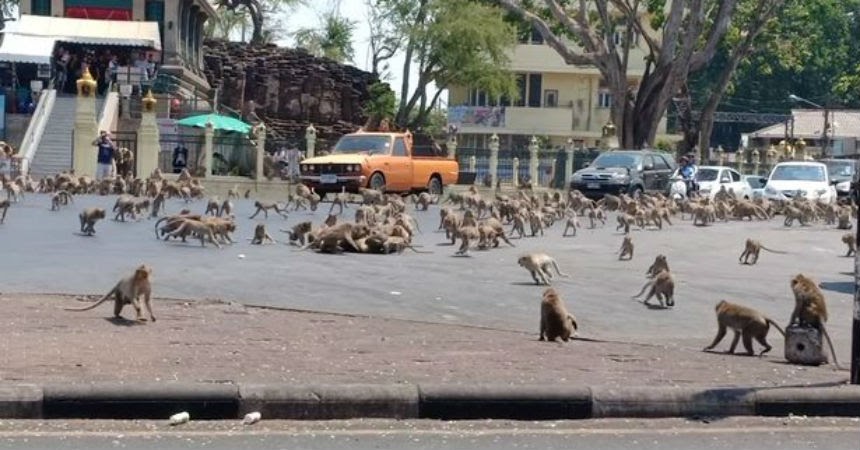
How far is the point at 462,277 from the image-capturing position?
1856 cm

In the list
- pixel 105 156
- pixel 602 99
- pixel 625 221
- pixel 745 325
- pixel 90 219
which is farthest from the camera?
pixel 602 99

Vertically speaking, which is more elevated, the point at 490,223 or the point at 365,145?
the point at 365,145

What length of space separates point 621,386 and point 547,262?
7.51 metres

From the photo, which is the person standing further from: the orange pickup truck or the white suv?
the white suv

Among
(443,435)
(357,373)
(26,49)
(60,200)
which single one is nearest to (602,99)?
(26,49)

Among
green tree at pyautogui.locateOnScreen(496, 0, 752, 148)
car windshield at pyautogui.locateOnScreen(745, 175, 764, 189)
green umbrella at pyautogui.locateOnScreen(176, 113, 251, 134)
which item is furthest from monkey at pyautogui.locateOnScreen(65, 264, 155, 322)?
green tree at pyautogui.locateOnScreen(496, 0, 752, 148)

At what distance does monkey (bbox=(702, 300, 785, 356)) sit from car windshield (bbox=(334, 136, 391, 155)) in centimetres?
2566

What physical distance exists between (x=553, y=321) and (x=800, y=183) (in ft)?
98.3

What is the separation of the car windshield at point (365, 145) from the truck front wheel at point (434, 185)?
2643 millimetres

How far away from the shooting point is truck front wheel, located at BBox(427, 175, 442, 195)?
136 feet

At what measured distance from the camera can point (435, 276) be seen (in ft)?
60.9

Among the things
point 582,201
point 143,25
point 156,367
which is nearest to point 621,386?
point 156,367

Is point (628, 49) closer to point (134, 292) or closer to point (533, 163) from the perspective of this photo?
point (533, 163)

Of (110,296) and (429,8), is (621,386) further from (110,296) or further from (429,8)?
(429,8)
